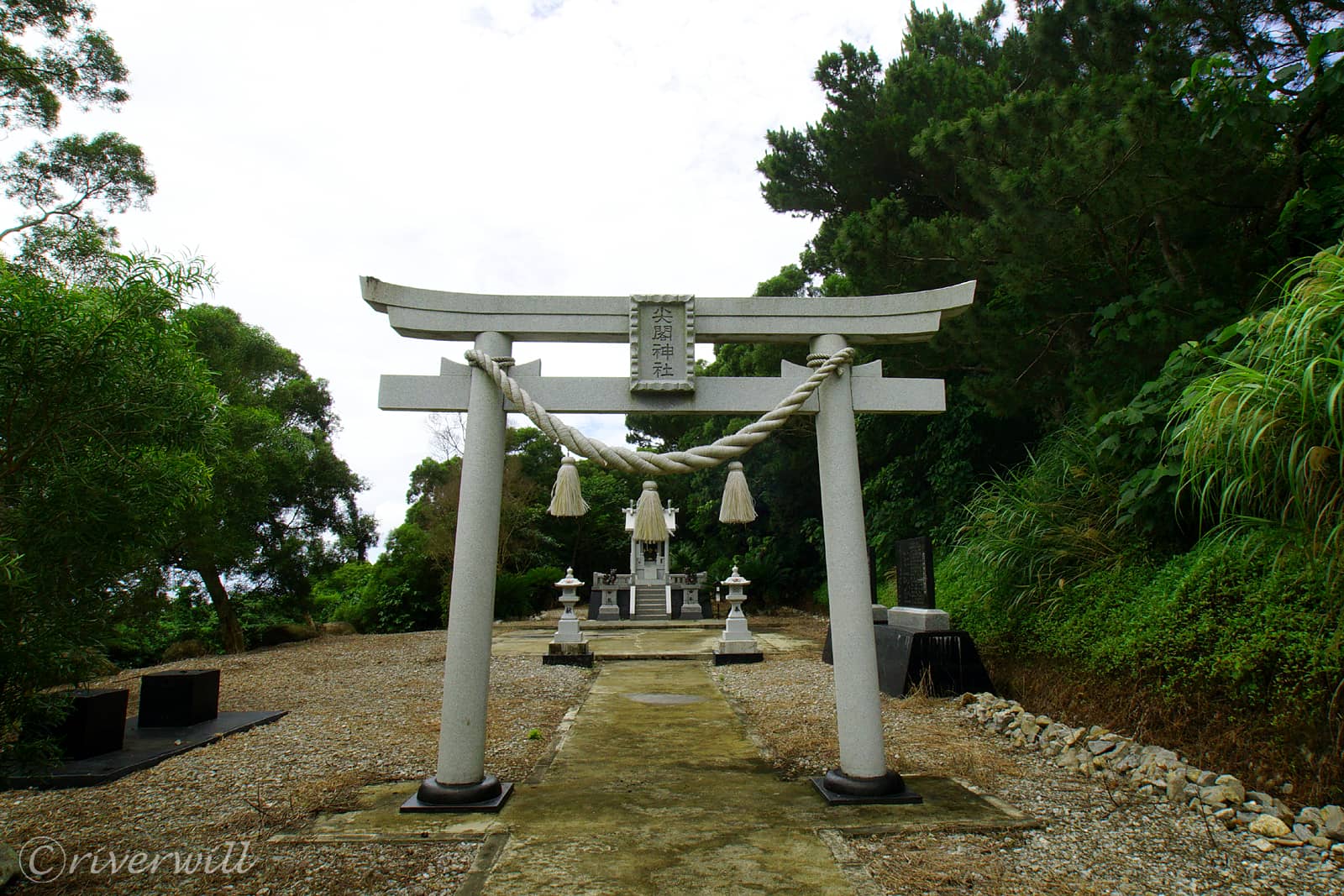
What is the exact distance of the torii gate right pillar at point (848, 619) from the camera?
3.34 metres

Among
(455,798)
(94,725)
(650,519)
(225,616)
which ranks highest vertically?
(650,519)

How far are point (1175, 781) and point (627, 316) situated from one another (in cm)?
354

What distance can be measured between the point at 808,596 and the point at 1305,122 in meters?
12.0

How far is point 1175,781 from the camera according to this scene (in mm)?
3330

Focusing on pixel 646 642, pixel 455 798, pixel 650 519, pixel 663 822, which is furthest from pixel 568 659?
pixel 663 822

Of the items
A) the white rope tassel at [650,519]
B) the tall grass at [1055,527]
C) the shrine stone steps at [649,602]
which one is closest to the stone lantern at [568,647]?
the white rope tassel at [650,519]

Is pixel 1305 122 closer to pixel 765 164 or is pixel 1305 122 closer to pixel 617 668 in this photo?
pixel 765 164

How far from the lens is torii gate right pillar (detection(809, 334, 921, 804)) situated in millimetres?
3344

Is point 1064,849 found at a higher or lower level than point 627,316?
lower

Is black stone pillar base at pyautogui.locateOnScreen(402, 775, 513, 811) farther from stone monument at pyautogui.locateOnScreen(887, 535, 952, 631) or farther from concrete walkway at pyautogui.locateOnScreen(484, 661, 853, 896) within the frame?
stone monument at pyautogui.locateOnScreen(887, 535, 952, 631)

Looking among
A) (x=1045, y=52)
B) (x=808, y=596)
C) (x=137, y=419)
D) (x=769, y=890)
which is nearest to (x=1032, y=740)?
(x=769, y=890)

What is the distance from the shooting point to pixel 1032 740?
14.5ft

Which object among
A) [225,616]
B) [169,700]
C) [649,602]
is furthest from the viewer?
[649,602]

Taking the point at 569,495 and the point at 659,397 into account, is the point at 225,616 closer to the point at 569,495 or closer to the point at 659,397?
the point at 569,495
